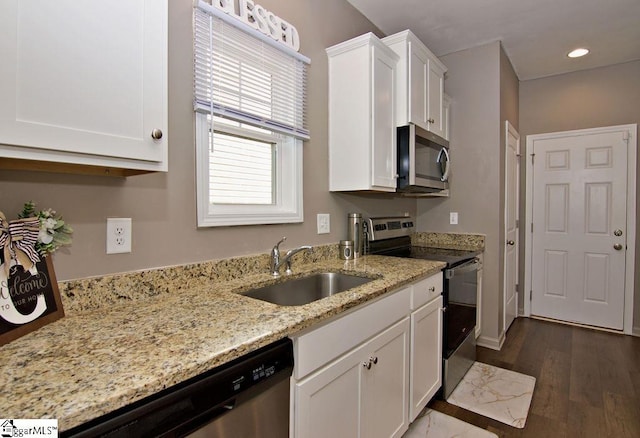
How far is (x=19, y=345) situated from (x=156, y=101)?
730mm

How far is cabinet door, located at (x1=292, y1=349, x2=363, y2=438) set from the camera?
107 cm

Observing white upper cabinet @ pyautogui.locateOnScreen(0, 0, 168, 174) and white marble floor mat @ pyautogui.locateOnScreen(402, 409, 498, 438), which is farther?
white marble floor mat @ pyautogui.locateOnScreen(402, 409, 498, 438)

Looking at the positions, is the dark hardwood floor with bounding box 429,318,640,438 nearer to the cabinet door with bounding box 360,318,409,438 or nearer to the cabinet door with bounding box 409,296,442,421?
the cabinet door with bounding box 409,296,442,421

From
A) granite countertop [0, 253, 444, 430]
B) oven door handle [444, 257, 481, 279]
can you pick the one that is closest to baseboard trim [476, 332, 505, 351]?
oven door handle [444, 257, 481, 279]

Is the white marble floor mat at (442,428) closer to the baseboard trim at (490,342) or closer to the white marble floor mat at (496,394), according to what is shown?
the white marble floor mat at (496,394)

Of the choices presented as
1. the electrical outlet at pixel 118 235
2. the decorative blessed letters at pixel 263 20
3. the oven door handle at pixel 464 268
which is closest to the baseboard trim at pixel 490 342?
the oven door handle at pixel 464 268

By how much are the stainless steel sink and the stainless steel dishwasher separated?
0.59 metres

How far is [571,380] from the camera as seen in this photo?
243 centimetres

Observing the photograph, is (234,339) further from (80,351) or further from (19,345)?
(19,345)

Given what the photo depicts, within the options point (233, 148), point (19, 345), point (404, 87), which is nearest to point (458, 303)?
point (404, 87)

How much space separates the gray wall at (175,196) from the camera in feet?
3.56

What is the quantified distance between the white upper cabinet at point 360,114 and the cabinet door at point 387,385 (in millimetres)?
910

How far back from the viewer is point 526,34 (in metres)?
2.85

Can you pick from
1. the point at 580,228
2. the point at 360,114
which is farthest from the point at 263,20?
the point at 580,228
